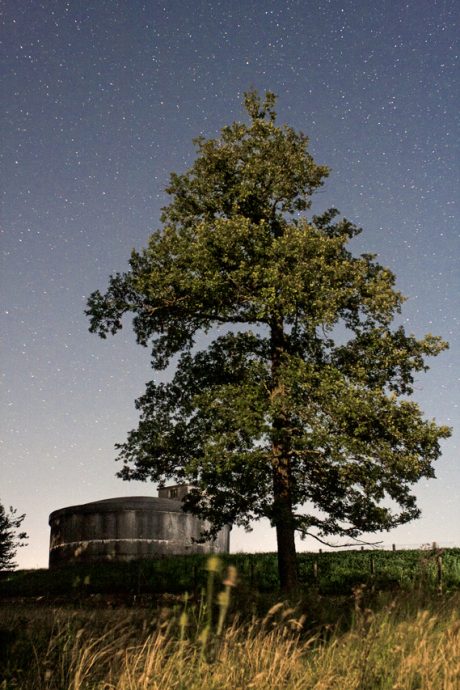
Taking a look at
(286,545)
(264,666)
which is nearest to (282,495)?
(286,545)

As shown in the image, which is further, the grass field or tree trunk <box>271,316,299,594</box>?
tree trunk <box>271,316,299,594</box>

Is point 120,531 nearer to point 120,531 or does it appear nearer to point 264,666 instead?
point 120,531

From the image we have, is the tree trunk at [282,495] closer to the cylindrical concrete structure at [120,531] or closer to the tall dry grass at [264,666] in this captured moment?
the tall dry grass at [264,666]

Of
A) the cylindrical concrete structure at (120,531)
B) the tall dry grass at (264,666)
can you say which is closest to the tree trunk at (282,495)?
the tall dry grass at (264,666)

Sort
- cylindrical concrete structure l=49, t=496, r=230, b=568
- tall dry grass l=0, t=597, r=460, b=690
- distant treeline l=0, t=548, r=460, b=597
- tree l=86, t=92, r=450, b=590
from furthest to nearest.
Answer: cylindrical concrete structure l=49, t=496, r=230, b=568 < distant treeline l=0, t=548, r=460, b=597 < tree l=86, t=92, r=450, b=590 < tall dry grass l=0, t=597, r=460, b=690

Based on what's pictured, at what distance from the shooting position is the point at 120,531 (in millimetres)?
38031

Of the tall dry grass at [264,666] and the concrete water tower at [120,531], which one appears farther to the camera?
the concrete water tower at [120,531]

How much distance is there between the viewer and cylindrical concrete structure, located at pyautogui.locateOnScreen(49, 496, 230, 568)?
124 feet

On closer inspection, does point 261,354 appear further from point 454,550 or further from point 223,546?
point 223,546

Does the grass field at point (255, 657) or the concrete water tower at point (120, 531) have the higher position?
the concrete water tower at point (120, 531)

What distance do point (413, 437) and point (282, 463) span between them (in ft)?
12.4

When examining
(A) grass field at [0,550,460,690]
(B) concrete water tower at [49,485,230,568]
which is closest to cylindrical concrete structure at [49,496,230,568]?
(B) concrete water tower at [49,485,230,568]

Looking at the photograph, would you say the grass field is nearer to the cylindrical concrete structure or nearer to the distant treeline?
the distant treeline

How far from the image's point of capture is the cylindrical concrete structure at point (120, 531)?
37875 mm
